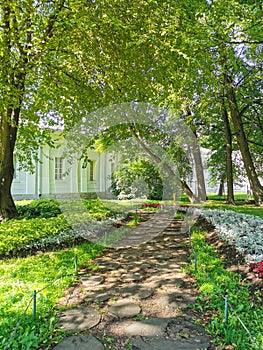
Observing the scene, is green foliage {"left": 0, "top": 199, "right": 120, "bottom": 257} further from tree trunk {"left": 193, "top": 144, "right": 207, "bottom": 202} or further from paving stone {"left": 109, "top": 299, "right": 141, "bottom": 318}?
tree trunk {"left": 193, "top": 144, "right": 207, "bottom": 202}

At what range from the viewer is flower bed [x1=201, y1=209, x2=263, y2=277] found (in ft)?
12.2

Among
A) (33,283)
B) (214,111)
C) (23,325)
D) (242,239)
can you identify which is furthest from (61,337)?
(214,111)

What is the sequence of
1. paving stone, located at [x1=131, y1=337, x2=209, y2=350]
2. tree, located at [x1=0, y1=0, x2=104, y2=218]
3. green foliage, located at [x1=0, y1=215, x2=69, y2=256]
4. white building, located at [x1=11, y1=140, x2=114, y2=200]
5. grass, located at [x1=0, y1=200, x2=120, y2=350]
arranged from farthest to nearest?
white building, located at [x1=11, y1=140, x2=114, y2=200] → tree, located at [x1=0, y1=0, x2=104, y2=218] → green foliage, located at [x1=0, y1=215, x2=69, y2=256] → grass, located at [x1=0, y1=200, x2=120, y2=350] → paving stone, located at [x1=131, y1=337, x2=209, y2=350]

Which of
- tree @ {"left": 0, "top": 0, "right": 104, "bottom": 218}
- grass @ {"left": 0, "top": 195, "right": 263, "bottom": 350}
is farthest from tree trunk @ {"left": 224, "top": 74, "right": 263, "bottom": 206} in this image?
tree @ {"left": 0, "top": 0, "right": 104, "bottom": 218}

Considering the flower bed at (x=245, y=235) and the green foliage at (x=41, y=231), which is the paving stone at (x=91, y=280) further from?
the flower bed at (x=245, y=235)

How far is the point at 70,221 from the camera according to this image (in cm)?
664

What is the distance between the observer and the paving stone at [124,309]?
289cm

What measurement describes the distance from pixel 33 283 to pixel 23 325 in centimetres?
113

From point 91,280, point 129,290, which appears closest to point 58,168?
point 91,280

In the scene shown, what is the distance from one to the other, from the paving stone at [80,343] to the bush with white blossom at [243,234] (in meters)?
2.33

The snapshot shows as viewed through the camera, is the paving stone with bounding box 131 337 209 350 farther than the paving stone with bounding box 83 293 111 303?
No

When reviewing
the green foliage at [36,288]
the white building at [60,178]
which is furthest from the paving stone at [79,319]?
the white building at [60,178]

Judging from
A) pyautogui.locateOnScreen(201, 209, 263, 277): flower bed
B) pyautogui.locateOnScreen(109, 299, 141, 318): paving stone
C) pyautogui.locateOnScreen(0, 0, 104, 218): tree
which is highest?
pyautogui.locateOnScreen(0, 0, 104, 218): tree

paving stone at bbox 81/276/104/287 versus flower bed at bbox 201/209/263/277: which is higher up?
flower bed at bbox 201/209/263/277
